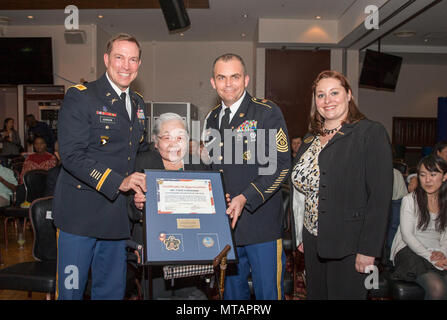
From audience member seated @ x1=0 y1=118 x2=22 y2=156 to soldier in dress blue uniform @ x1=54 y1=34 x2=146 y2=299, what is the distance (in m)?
7.26

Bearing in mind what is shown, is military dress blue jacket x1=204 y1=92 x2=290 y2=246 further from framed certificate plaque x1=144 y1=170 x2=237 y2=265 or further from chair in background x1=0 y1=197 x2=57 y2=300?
chair in background x1=0 y1=197 x2=57 y2=300

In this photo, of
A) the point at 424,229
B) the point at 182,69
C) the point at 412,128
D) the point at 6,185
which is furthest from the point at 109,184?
the point at 412,128

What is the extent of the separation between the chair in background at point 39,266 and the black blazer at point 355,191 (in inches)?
73.9

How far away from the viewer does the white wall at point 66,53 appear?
829 cm

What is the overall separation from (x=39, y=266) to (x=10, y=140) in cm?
674

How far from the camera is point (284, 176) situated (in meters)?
2.02

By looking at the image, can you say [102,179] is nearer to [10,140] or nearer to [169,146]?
[169,146]

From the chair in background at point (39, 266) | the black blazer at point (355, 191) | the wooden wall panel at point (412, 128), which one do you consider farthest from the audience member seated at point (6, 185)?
the wooden wall panel at point (412, 128)

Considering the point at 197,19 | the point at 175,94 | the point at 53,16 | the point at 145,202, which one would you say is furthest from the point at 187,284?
the point at 175,94

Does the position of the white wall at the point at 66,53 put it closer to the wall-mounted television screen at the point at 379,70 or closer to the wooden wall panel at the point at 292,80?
the wooden wall panel at the point at 292,80

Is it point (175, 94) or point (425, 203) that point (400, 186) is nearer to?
point (425, 203)

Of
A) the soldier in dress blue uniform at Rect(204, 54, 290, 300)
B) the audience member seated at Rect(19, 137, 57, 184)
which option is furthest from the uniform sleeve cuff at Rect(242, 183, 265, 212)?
the audience member seated at Rect(19, 137, 57, 184)

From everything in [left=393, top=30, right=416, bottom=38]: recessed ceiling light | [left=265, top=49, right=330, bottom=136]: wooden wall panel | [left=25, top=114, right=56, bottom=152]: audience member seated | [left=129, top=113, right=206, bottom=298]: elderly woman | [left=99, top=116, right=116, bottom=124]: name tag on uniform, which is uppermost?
[left=393, top=30, right=416, bottom=38]: recessed ceiling light

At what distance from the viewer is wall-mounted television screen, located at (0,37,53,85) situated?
8.26 meters
